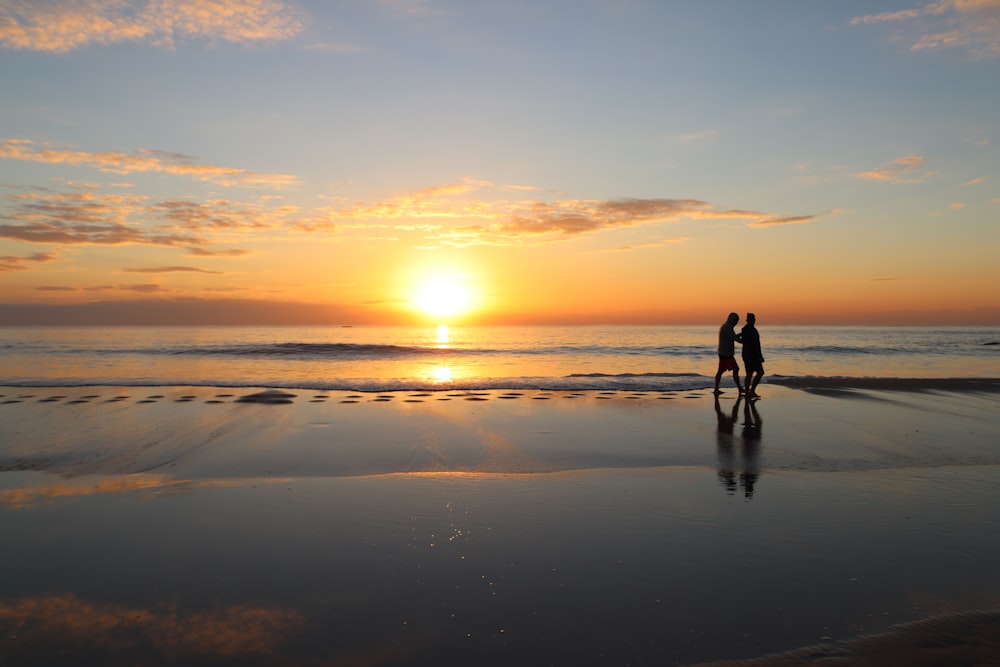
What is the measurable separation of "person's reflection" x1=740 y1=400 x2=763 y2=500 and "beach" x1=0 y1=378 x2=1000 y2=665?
0.33ft

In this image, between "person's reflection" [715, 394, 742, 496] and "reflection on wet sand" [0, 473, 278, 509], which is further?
"person's reflection" [715, 394, 742, 496]

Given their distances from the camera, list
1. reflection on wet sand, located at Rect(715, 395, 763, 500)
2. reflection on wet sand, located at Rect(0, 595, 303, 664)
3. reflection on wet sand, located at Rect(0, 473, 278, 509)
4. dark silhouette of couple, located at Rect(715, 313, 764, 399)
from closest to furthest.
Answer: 1. reflection on wet sand, located at Rect(0, 595, 303, 664)
2. reflection on wet sand, located at Rect(0, 473, 278, 509)
3. reflection on wet sand, located at Rect(715, 395, 763, 500)
4. dark silhouette of couple, located at Rect(715, 313, 764, 399)

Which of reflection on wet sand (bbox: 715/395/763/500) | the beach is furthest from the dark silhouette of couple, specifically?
the beach

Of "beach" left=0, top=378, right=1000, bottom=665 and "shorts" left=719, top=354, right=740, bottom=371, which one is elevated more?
"shorts" left=719, top=354, right=740, bottom=371

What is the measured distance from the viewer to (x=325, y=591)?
459 cm

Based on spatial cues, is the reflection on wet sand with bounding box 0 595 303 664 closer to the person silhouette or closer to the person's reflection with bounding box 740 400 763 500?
the person's reflection with bounding box 740 400 763 500

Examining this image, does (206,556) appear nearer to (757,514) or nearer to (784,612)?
(784,612)

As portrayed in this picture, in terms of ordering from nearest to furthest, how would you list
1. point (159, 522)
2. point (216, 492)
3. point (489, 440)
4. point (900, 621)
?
1. point (900, 621)
2. point (159, 522)
3. point (216, 492)
4. point (489, 440)

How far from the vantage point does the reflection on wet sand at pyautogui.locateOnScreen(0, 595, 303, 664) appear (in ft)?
12.2

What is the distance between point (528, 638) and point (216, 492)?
5.22 metres

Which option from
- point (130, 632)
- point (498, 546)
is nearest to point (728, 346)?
point (498, 546)

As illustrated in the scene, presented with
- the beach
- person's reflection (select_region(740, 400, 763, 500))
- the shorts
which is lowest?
person's reflection (select_region(740, 400, 763, 500))

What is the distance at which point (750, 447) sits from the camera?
Result: 411 inches

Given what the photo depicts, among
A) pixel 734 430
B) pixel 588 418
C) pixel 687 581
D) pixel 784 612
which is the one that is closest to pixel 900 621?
pixel 784 612
